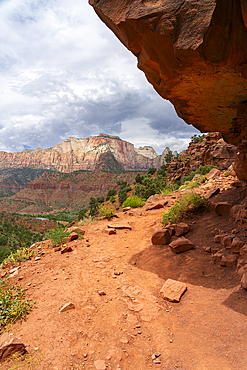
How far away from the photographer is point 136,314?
3.11 metres

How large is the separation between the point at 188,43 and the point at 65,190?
124676 mm

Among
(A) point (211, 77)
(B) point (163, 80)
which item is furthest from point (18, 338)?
(A) point (211, 77)

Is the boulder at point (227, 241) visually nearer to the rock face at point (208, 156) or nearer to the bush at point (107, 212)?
the bush at point (107, 212)

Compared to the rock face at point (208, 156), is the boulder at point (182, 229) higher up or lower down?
lower down

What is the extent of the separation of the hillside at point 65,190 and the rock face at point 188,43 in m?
99.3

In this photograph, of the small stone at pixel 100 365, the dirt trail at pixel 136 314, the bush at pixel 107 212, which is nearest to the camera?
the small stone at pixel 100 365

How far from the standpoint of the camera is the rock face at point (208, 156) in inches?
862

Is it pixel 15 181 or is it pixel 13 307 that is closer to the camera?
pixel 13 307

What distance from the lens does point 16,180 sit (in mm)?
155750

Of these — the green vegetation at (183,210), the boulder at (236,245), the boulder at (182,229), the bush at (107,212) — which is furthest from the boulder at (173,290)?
the bush at (107,212)

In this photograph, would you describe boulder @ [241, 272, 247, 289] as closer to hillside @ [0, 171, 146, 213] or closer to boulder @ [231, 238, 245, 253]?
boulder @ [231, 238, 245, 253]

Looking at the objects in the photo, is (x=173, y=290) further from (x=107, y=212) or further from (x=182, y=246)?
(x=107, y=212)

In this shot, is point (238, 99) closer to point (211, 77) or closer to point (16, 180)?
point (211, 77)

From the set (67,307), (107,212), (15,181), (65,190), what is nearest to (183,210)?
(107,212)
